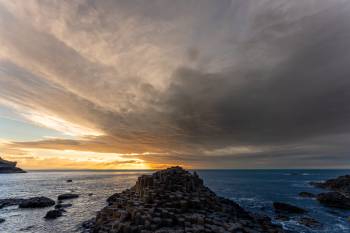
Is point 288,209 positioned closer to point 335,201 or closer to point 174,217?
Result: point 335,201

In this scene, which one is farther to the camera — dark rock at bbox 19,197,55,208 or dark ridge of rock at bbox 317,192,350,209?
dark ridge of rock at bbox 317,192,350,209

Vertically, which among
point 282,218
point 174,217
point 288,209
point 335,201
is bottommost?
point 282,218

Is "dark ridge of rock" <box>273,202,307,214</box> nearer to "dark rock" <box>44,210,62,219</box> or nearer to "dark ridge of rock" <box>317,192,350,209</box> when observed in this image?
"dark ridge of rock" <box>317,192,350,209</box>

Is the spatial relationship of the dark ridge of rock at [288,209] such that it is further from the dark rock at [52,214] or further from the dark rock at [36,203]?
the dark rock at [36,203]

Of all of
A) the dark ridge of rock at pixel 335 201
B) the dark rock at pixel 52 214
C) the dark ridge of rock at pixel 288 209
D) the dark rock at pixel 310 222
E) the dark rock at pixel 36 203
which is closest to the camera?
the dark rock at pixel 310 222

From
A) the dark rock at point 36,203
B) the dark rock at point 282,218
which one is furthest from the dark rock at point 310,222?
the dark rock at point 36,203

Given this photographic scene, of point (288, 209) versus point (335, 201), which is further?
point (335, 201)

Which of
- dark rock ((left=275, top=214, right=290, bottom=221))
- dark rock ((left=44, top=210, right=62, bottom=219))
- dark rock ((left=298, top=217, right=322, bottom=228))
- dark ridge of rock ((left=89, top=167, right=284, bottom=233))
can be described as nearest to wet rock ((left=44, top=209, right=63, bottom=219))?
dark rock ((left=44, top=210, right=62, bottom=219))

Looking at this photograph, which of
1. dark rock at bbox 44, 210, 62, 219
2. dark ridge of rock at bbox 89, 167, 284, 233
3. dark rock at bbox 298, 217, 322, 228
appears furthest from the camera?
dark rock at bbox 44, 210, 62, 219

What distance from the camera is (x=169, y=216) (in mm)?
25719

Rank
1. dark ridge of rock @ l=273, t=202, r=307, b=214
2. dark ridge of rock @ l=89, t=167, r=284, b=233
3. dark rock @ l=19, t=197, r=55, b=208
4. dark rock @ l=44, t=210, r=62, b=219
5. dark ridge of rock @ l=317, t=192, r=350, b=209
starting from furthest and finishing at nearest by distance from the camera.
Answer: dark ridge of rock @ l=317, t=192, r=350, b=209
dark rock @ l=19, t=197, r=55, b=208
dark ridge of rock @ l=273, t=202, r=307, b=214
dark rock @ l=44, t=210, r=62, b=219
dark ridge of rock @ l=89, t=167, r=284, b=233

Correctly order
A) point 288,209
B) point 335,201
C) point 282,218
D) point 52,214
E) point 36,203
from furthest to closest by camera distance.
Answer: point 335,201 < point 36,203 < point 288,209 < point 52,214 < point 282,218

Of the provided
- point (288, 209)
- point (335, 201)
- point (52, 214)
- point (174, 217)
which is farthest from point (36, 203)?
point (335, 201)

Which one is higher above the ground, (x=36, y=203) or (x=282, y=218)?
(x=36, y=203)
